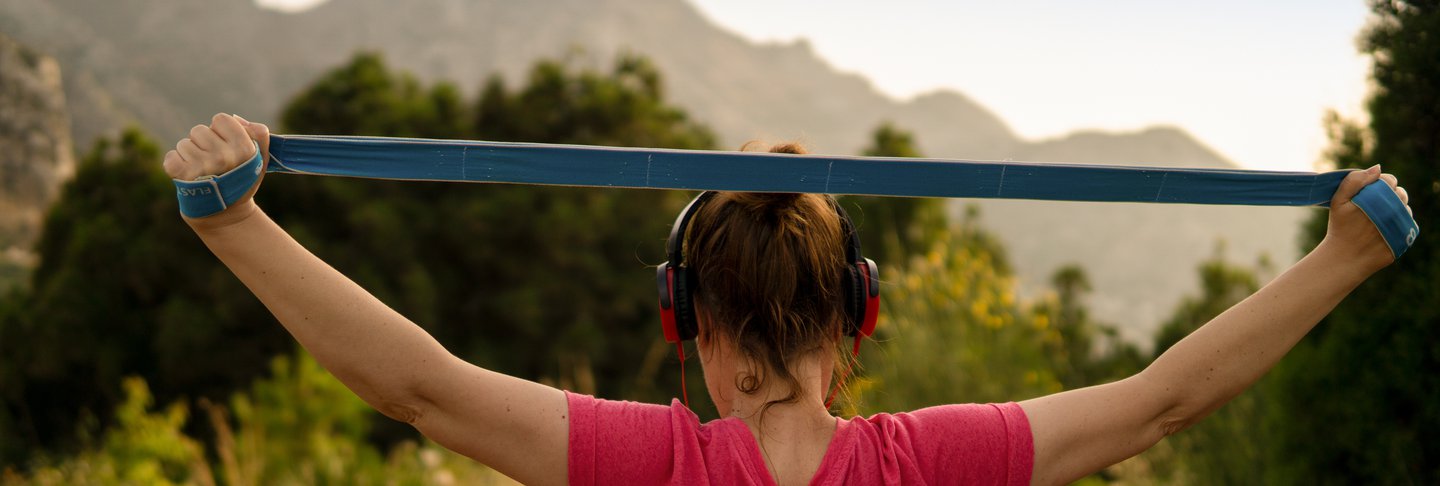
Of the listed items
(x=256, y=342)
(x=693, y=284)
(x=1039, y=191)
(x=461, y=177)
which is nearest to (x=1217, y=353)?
(x=1039, y=191)

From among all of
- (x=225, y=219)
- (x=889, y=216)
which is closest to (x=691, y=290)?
(x=225, y=219)

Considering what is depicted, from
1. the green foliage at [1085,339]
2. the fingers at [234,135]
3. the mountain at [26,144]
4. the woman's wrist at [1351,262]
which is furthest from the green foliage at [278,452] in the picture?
the mountain at [26,144]

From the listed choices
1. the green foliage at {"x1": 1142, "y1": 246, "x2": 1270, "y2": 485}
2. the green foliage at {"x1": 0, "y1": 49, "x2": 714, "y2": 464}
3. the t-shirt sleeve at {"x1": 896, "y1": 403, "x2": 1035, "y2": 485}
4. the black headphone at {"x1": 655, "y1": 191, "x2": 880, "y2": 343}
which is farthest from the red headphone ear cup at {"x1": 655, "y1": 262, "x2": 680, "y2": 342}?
the green foliage at {"x1": 0, "y1": 49, "x2": 714, "y2": 464}

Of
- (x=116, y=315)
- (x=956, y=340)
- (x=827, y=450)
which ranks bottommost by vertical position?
(x=116, y=315)

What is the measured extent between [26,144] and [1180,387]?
125ft

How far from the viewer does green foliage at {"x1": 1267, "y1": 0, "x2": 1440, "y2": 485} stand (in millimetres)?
2422

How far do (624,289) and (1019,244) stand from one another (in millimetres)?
27590

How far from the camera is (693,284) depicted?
1.53 m

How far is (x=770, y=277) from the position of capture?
1444 millimetres

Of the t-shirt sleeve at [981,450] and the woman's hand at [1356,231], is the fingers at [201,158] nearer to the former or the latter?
the t-shirt sleeve at [981,450]

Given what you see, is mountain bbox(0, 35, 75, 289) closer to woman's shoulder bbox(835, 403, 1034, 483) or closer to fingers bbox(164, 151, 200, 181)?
fingers bbox(164, 151, 200, 181)

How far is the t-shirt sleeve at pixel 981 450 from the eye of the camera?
1.45 meters

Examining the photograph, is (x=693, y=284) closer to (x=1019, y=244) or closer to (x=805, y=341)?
(x=805, y=341)

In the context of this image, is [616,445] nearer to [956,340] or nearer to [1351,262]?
[1351,262]
